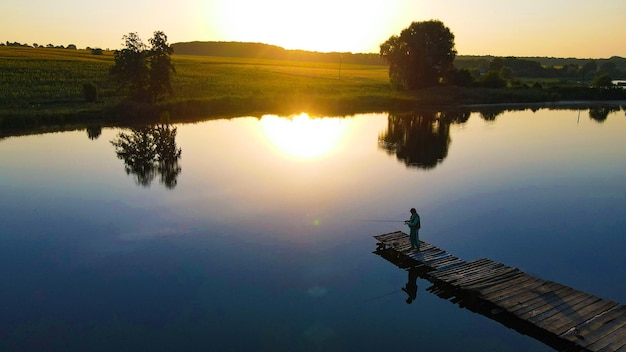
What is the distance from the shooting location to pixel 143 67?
209 feet

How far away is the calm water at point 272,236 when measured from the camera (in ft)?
49.0

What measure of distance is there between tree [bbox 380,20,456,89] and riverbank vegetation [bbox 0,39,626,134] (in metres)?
3.30

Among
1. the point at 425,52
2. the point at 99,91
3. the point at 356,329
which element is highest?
the point at 425,52

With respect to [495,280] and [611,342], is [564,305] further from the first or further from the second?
[495,280]

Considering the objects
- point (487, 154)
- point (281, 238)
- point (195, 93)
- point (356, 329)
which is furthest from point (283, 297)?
point (195, 93)

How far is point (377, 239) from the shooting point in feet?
70.8

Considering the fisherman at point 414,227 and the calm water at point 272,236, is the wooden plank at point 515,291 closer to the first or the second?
the calm water at point 272,236

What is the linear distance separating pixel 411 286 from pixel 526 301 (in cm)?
416

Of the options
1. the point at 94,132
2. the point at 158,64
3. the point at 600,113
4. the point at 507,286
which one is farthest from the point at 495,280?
the point at 600,113

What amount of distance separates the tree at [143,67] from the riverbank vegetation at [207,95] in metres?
2.47

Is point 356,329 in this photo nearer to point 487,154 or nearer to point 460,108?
point 487,154

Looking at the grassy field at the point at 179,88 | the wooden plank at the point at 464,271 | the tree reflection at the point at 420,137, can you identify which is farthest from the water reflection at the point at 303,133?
the wooden plank at the point at 464,271

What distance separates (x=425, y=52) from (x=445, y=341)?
276ft

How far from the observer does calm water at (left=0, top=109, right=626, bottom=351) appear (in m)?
14.9
